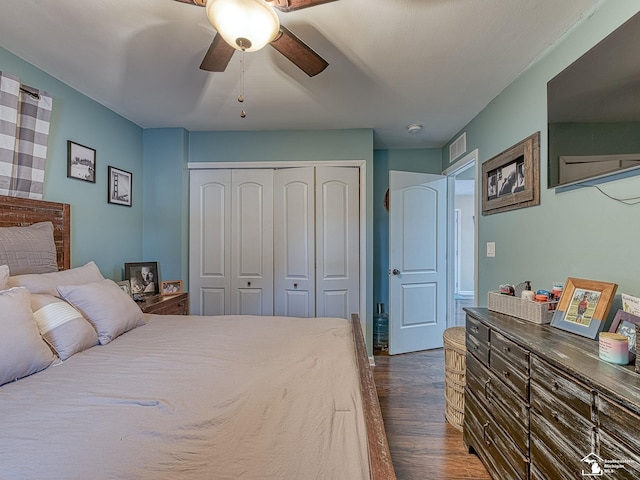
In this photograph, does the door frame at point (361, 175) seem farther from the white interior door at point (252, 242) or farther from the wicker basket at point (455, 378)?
the wicker basket at point (455, 378)

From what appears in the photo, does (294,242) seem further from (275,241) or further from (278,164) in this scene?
(278,164)

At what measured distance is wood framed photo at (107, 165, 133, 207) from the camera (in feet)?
9.12

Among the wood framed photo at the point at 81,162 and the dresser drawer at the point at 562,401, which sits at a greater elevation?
the wood framed photo at the point at 81,162

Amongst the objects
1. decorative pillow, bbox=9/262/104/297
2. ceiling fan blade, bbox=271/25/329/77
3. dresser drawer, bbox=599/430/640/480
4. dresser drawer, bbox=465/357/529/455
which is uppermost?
ceiling fan blade, bbox=271/25/329/77

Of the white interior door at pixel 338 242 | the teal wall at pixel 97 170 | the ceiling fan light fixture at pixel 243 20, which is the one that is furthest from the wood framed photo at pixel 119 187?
the ceiling fan light fixture at pixel 243 20

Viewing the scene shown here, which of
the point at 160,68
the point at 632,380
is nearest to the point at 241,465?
the point at 632,380

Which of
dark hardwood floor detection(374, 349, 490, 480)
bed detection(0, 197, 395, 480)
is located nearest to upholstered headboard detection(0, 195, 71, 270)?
bed detection(0, 197, 395, 480)

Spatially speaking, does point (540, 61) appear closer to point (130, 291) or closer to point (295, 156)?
point (295, 156)

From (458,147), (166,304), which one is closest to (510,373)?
(458,147)

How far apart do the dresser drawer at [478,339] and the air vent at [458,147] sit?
2.00 meters

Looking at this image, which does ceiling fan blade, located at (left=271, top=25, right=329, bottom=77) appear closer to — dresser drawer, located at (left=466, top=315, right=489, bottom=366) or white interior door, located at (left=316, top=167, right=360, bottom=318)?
white interior door, located at (left=316, top=167, right=360, bottom=318)

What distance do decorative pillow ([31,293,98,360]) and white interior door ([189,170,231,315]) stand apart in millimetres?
1854

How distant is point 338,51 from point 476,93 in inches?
50.0

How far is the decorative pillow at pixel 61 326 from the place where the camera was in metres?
1.33
